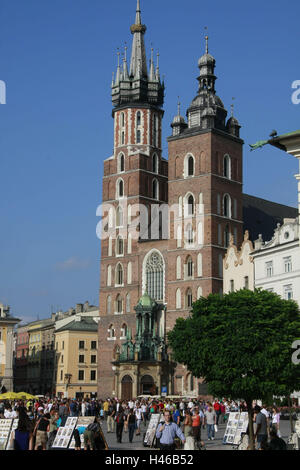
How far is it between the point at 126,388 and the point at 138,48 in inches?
1331

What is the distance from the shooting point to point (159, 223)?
71.2m

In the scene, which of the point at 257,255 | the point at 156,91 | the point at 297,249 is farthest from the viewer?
the point at 156,91

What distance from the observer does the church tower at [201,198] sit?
2479 inches

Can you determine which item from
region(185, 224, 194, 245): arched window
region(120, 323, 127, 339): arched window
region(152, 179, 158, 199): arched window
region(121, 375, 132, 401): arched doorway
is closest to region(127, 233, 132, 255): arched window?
region(152, 179, 158, 199): arched window

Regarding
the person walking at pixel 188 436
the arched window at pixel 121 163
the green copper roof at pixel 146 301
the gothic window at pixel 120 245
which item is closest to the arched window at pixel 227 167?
the arched window at pixel 121 163

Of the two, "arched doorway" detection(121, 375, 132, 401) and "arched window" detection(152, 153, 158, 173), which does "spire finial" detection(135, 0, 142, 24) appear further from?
"arched doorway" detection(121, 375, 132, 401)

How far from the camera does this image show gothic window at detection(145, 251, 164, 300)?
66.7 meters

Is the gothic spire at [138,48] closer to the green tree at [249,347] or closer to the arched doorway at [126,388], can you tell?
the arched doorway at [126,388]

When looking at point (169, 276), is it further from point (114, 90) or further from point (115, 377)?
point (114, 90)

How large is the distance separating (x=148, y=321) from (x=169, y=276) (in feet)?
13.5

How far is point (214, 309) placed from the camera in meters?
35.9

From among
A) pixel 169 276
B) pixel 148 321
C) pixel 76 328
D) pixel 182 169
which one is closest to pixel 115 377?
pixel 148 321

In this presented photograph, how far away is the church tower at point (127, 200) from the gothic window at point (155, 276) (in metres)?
0.27

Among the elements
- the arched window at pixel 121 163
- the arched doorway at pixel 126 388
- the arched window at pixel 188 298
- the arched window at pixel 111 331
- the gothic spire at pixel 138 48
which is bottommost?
the arched doorway at pixel 126 388
